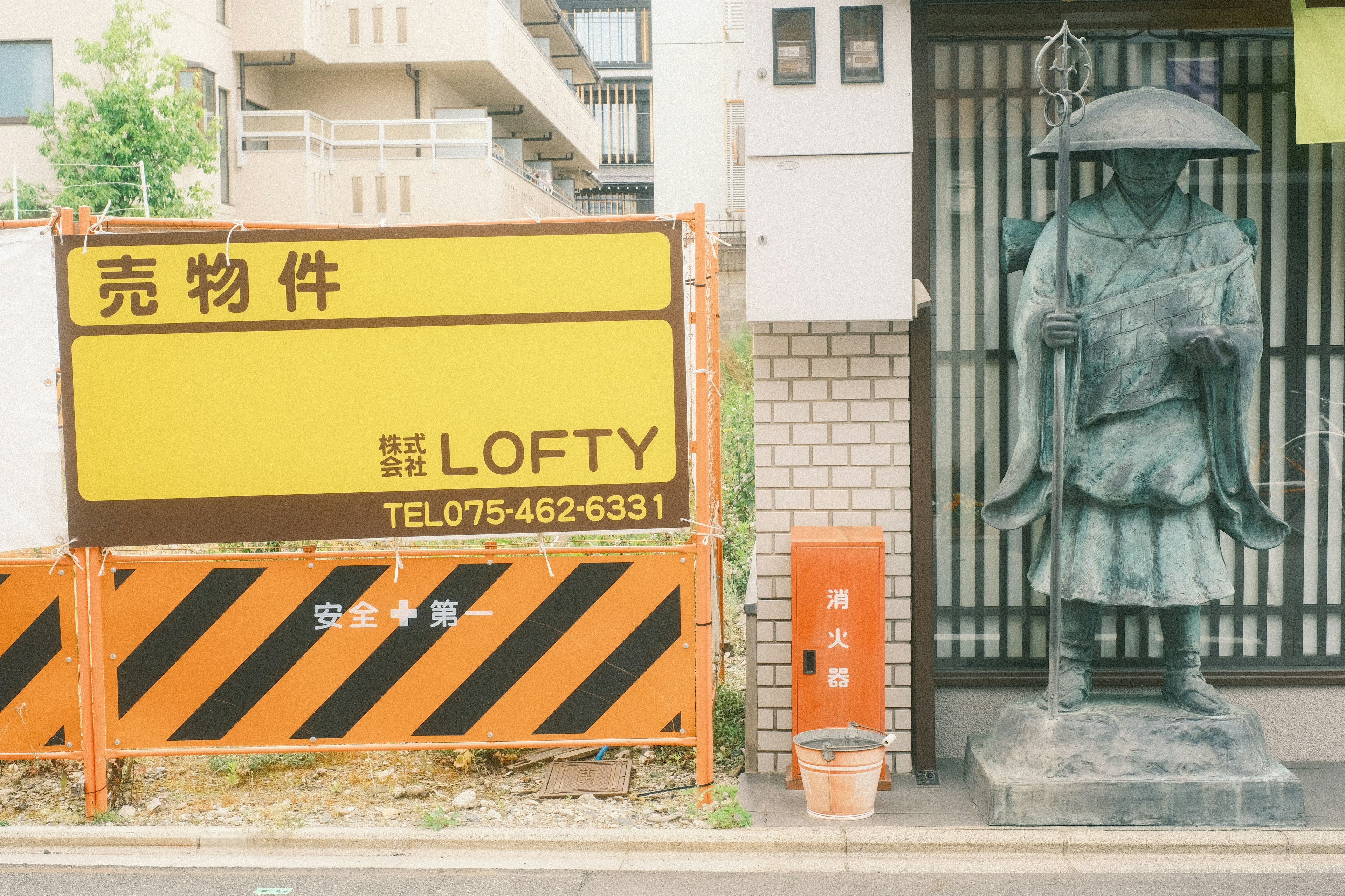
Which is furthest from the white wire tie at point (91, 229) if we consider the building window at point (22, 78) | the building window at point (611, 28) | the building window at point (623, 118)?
the building window at point (611, 28)

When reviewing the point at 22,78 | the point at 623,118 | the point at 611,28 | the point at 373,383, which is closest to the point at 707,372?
the point at 373,383

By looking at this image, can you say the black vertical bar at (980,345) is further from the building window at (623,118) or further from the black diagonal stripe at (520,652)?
the building window at (623,118)

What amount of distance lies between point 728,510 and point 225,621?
5219 millimetres

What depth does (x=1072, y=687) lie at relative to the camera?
479 cm

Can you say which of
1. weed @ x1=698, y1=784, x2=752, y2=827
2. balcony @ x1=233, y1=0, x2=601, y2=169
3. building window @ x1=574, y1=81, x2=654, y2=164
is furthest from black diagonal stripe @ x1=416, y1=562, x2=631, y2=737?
building window @ x1=574, y1=81, x2=654, y2=164

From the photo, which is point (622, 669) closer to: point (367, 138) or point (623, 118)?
point (367, 138)

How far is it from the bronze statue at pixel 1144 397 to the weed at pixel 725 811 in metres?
1.44

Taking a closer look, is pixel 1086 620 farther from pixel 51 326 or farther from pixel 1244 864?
pixel 51 326

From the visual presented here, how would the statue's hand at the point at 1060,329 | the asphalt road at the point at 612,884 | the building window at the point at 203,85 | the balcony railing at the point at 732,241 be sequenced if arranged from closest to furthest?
the asphalt road at the point at 612,884 → the statue's hand at the point at 1060,329 → the building window at the point at 203,85 → the balcony railing at the point at 732,241

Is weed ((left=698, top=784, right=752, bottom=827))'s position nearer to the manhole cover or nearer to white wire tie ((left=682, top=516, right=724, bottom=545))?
the manhole cover

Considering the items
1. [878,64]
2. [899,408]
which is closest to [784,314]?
[899,408]

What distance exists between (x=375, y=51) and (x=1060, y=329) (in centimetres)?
2186

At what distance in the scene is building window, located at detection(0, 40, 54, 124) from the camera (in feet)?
58.8

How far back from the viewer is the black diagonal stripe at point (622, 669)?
478 centimetres
